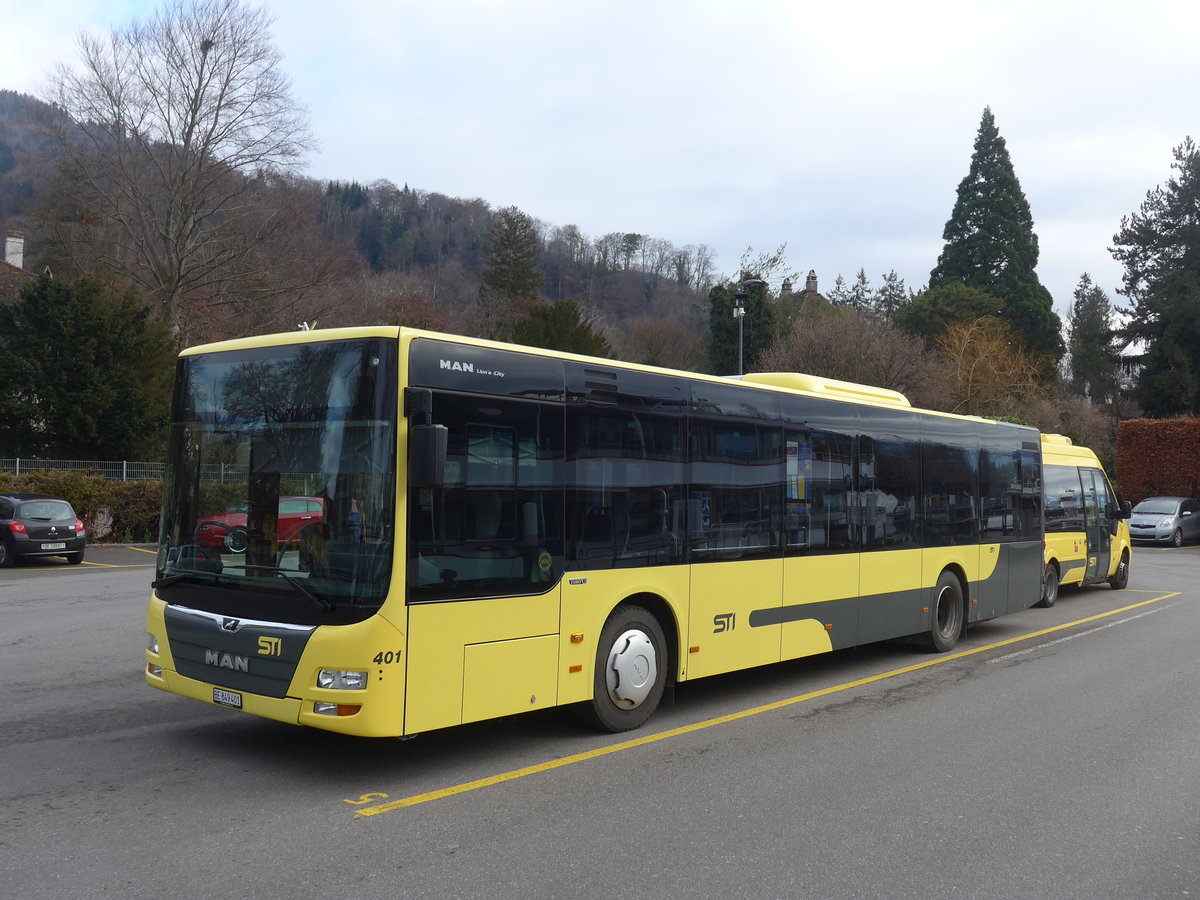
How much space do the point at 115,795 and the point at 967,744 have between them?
5.67 m

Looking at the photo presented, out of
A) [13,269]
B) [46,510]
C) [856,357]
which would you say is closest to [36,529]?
[46,510]

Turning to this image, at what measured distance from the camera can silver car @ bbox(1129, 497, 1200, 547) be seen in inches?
1320

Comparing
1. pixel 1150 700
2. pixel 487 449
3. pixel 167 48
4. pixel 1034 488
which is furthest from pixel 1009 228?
pixel 487 449

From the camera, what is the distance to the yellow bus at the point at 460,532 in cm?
588

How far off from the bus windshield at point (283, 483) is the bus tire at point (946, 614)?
7676 mm

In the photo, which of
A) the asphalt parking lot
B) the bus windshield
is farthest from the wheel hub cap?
the asphalt parking lot

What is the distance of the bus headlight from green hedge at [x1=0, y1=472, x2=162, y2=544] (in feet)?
69.4

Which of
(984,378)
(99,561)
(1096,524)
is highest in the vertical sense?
(984,378)

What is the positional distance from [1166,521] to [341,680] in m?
34.5

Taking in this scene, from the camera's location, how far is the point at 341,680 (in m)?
5.79

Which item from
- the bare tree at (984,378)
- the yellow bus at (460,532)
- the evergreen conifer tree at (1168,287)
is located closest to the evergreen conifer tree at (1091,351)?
the evergreen conifer tree at (1168,287)

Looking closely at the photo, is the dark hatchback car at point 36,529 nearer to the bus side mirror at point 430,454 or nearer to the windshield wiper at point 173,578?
the windshield wiper at point 173,578

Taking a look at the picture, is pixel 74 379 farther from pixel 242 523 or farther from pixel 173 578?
pixel 242 523

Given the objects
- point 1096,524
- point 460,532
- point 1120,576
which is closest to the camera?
point 460,532
